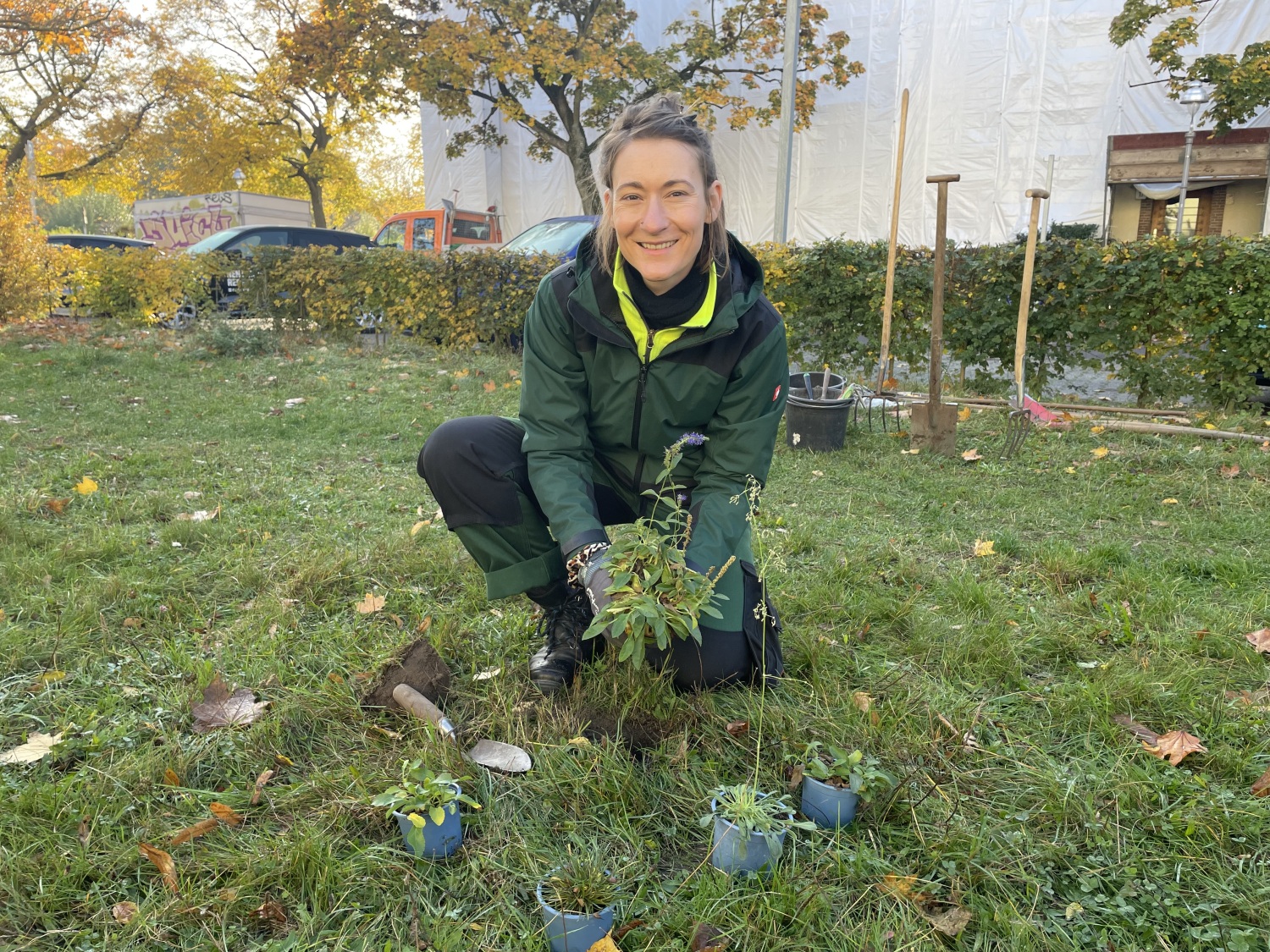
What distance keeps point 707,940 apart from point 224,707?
1410mm

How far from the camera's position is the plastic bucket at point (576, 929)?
4.81 ft

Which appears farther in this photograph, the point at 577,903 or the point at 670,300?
the point at 670,300

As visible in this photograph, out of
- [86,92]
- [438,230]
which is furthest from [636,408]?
[86,92]

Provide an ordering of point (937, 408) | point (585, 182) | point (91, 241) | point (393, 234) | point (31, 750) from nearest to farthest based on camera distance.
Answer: point (31, 750) → point (937, 408) → point (393, 234) → point (585, 182) → point (91, 241)

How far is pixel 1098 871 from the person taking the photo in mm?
1633

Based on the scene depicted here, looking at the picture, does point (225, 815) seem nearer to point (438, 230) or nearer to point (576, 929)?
point (576, 929)

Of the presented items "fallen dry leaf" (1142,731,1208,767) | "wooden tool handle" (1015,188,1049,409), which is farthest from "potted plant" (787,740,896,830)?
"wooden tool handle" (1015,188,1049,409)

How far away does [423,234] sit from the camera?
556 inches

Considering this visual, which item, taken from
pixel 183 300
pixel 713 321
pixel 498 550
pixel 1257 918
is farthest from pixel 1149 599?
pixel 183 300

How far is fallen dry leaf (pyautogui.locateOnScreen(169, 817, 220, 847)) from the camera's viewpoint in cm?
171

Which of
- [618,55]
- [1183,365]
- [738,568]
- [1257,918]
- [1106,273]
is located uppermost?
[618,55]

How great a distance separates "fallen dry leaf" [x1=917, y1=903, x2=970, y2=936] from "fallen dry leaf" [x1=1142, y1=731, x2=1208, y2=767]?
2.47 feet

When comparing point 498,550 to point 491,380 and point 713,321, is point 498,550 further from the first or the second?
point 491,380

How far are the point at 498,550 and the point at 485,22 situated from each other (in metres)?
16.0
